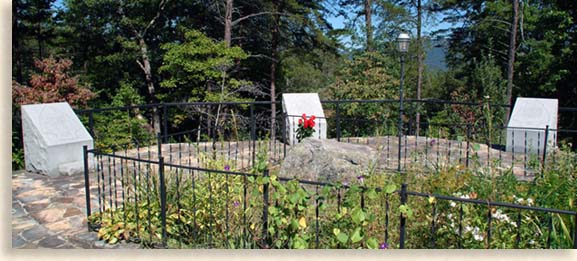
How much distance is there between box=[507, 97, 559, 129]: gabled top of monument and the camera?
6371 millimetres

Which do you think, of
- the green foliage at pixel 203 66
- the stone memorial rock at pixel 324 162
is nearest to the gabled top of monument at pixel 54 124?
the stone memorial rock at pixel 324 162

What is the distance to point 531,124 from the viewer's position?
6398 millimetres

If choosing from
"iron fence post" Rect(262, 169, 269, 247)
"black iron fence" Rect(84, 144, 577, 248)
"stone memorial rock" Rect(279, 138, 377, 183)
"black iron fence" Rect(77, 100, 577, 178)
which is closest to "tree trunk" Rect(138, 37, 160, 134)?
"black iron fence" Rect(77, 100, 577, 178)

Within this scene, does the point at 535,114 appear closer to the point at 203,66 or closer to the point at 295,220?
the point at 295,220

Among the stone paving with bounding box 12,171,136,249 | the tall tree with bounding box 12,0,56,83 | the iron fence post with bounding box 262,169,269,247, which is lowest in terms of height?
the stone paving with bounding box 12,171,136,249

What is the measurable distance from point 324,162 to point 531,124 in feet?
11.1

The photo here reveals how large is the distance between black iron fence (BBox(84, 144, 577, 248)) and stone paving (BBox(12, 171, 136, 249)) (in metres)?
0.17

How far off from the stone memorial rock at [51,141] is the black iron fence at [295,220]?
65.0 inches

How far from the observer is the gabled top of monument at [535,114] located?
6371 millimetres

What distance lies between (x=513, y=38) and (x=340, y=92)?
6.38 metres

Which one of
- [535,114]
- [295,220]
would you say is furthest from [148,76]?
[295,220]

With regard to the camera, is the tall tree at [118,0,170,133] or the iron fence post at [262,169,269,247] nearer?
the iron fence post at [262,169,269,247]

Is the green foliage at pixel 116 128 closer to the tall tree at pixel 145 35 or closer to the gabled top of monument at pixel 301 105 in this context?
the tall tree at pixel 145 35

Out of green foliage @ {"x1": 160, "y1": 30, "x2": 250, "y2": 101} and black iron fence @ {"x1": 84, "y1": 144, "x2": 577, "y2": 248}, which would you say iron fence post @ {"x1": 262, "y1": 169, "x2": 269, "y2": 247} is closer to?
black iron fence @ {"x1": 84, "y1": 144, "x2": 577, "y2": 248}
